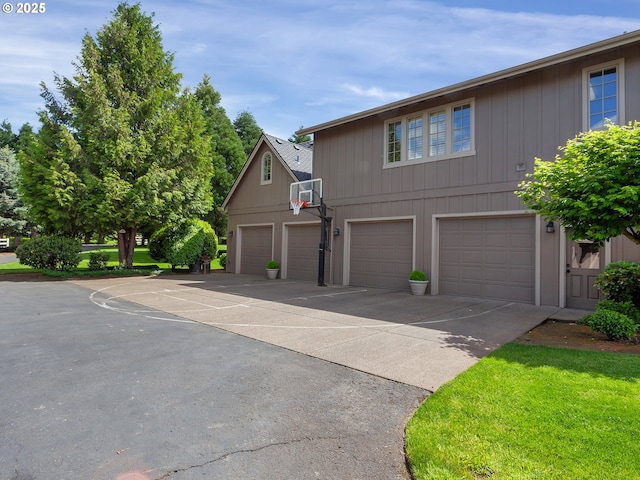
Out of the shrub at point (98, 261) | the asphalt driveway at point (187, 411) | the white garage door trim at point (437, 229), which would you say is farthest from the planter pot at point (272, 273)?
the asphalt driveway at point (187, 411)

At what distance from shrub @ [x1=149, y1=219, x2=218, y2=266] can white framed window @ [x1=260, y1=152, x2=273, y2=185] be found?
404 centimetres

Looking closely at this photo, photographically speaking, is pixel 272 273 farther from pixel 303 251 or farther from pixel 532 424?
pixel 532 424

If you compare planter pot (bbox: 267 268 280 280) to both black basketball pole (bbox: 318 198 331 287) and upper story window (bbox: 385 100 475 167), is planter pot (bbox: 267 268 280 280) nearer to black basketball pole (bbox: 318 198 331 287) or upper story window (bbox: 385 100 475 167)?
Answer: black basketball pole (bbox: 318 198 331 287)

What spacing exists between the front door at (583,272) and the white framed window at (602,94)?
9.11 feet

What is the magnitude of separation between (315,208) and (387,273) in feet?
12.5

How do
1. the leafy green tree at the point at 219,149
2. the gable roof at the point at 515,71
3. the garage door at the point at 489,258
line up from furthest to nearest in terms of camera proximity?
the leafy green tree at the point at 219,149 < the garage door at the point at 489,258 < the gable roof at the point at 515,71

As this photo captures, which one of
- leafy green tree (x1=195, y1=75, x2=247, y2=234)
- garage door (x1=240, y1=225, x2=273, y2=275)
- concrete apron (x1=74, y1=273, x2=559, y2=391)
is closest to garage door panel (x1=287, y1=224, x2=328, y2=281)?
garage door (x1=240, y1=225, x2=273, y2=275)

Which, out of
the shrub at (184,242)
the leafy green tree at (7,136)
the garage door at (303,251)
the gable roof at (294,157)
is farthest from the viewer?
the leafy green tree at (7,136)

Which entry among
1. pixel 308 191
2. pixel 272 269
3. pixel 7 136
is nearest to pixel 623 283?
pixel 308 191

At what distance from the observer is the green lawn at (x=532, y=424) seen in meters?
2.24

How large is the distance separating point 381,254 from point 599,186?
6960mm

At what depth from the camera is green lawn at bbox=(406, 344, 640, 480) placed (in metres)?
2.24

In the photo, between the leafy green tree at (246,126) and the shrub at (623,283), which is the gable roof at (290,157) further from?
the leafy green tree at (246,126)

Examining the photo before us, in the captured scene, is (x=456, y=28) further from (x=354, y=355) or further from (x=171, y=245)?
(x=171, y=245)
